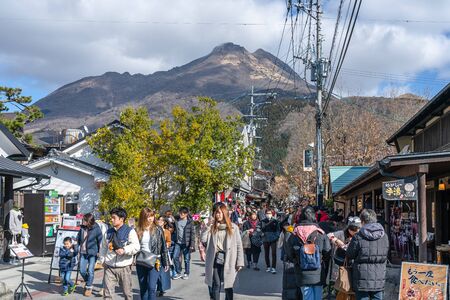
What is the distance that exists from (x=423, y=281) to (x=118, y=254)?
448cm

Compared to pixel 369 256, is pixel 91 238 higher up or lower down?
A: lower down

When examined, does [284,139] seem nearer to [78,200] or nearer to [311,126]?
[311,126]

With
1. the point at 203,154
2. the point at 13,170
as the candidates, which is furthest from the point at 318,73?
the point at 13,170

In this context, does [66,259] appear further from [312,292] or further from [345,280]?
[345,280]

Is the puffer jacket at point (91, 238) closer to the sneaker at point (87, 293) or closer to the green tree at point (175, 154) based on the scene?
the sneaker at point (87, 293)

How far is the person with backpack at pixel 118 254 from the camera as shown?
8.17 meters

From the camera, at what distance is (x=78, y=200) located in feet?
82.9

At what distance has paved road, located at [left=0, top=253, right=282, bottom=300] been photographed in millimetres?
11336

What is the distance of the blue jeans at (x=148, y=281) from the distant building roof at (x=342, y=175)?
2024 centimetres

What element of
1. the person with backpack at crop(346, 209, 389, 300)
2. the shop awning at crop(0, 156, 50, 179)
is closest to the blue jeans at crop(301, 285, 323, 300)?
the person with backpack at crop(346, 209, 389, 300)

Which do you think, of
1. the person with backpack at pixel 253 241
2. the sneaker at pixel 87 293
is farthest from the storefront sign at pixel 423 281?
the person with backpack at pixel 253 241

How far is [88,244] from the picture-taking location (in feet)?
38.4

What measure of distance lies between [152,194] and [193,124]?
12.2 feet

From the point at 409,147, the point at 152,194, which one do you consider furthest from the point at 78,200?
the point at 409,147
